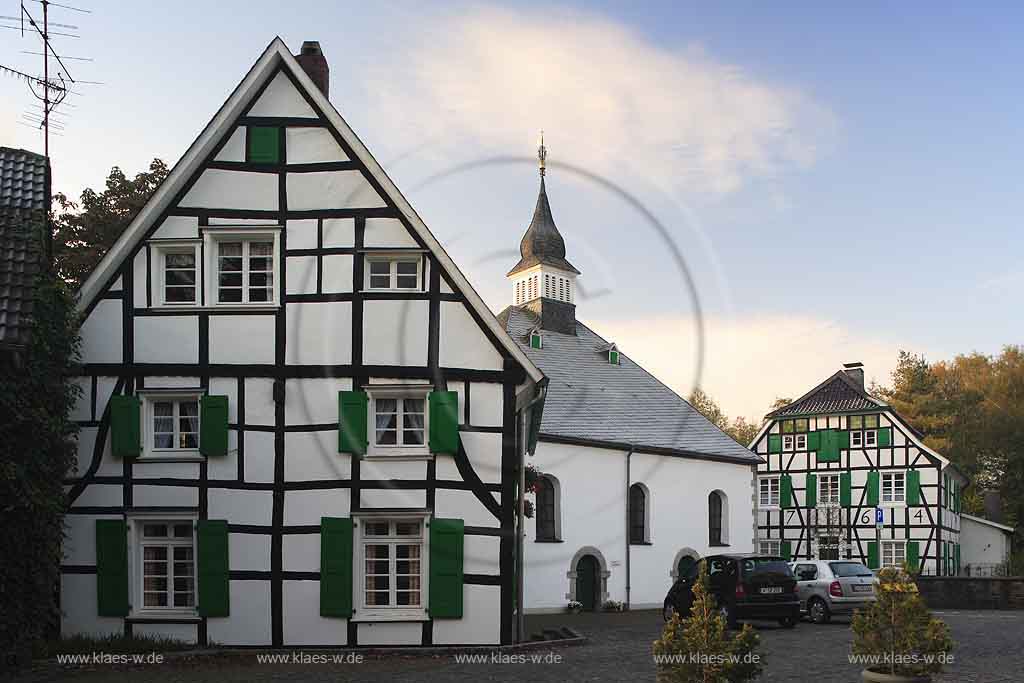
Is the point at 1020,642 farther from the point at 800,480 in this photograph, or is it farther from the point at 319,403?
the point at 800,480

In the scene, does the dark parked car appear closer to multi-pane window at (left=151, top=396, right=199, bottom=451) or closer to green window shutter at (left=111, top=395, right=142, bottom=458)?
multi-pane window at (left=151, top=396, right=199, bottom=451)

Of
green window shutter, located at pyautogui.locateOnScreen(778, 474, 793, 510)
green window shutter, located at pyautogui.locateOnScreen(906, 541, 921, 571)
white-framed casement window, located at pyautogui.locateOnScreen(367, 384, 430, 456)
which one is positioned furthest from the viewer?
green window shutter, located at pyautogui.locateOnScreen(778, 474, 793, 510)

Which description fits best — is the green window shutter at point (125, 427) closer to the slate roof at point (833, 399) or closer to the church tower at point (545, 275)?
the church tower at point (545, 275)

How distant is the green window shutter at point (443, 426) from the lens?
19.8 meters

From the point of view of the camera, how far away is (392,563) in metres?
19.8

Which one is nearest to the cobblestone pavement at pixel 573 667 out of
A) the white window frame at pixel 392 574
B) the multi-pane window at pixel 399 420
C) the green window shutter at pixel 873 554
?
the white window frame at pixel 392 574

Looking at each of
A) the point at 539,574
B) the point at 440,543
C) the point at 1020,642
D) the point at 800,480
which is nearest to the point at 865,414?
the point at 800,480

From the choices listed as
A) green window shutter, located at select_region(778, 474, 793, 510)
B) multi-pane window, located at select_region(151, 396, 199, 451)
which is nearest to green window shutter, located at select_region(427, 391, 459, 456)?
Result: multi-pane window, located at select_region(151, 396, 199, 451)

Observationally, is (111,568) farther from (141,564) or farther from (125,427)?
(125,427)

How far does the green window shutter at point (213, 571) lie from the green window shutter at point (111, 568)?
1.33 meters

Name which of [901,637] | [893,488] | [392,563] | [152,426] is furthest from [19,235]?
[893,488]

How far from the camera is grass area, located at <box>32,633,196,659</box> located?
719 inches

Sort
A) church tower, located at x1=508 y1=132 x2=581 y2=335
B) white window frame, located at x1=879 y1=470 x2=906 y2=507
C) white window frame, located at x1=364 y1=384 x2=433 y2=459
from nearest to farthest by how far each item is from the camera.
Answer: white window frame, located at x1=364 y1=384 x2=433 y2=459 < church tower, located at x1=508 y1=132 x2=581 y2=335 < white window frame, located at x1=879 y1=470 x2=906 y2=507

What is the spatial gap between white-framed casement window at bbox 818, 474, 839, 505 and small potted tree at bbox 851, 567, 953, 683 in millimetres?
40698
